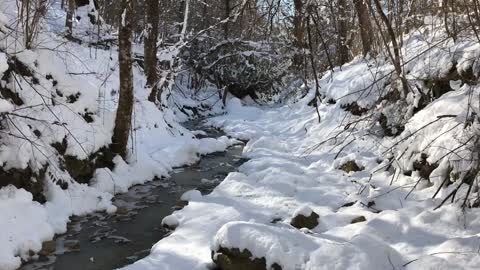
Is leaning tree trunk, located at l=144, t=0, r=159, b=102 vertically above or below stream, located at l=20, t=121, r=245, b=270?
above

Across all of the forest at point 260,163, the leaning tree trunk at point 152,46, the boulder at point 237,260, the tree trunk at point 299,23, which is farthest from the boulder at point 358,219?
the leaning tree trunk at point 152,46

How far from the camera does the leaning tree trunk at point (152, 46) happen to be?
37.8 ft

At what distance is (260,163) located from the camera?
9828mm

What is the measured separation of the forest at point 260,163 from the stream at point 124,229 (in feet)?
0.10

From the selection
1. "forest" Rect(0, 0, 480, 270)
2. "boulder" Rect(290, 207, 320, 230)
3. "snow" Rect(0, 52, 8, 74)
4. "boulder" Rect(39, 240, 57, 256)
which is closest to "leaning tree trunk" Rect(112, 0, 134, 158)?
"forest" Rect(0, 0, 480, 270)

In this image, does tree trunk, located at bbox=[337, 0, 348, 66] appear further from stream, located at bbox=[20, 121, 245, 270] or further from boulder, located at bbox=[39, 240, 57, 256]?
boulder, located at bbox=[39, 240, 57, 256]

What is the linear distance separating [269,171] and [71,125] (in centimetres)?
349

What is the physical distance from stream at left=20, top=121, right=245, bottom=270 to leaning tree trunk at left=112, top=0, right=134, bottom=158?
0.97 m

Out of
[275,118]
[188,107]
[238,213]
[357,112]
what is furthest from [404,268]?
[188,107]

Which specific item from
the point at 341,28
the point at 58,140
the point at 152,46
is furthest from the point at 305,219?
the point at 152,46

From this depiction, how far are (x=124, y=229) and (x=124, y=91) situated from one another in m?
3.31

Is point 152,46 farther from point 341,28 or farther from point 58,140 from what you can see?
point 58,140

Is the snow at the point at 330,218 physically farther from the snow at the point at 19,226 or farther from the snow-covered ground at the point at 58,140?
the snow-covered ground at the point at 58,140

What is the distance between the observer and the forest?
3961 mm
